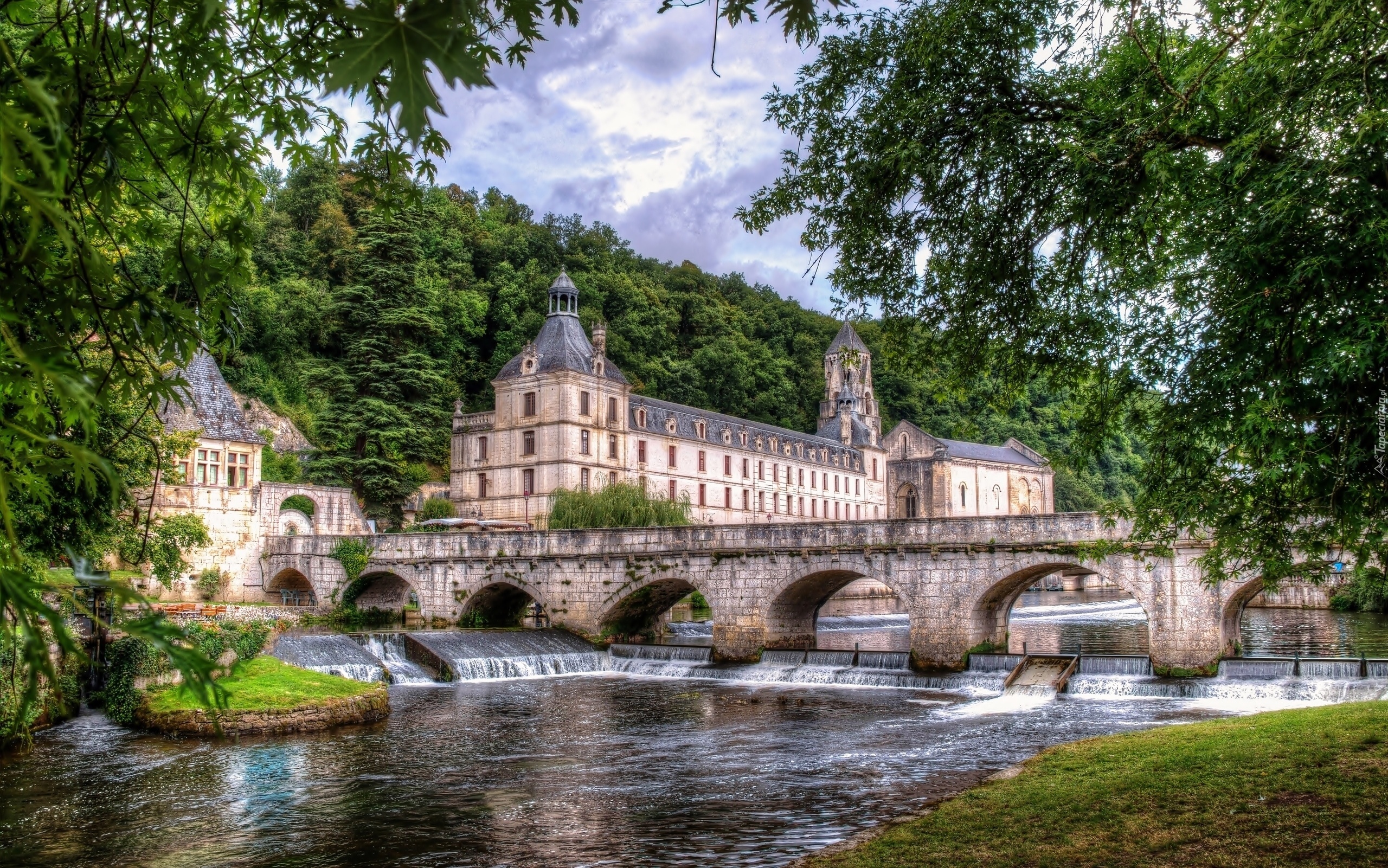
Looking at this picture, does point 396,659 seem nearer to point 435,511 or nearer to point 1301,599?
point 435,511

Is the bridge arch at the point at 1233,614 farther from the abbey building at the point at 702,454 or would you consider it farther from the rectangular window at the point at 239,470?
the rectangular window at the point at 239,470

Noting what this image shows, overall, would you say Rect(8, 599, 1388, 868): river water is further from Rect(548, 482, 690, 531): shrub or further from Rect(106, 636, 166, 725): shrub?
Rect(548, 482, 690, 531): shrub

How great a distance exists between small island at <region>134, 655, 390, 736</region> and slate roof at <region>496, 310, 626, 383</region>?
32580 mm

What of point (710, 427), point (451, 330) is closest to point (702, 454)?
point (710, 427)

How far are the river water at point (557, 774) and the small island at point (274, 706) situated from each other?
0.47m

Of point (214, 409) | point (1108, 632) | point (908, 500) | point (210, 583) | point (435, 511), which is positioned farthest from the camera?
point (908, 500)

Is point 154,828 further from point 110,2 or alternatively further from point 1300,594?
point 1300,594

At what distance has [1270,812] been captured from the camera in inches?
302

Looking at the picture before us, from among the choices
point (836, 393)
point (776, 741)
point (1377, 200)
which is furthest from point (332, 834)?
point (836, 393)

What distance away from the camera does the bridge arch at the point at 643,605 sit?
1224 inches

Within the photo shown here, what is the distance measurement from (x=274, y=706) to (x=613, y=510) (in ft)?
65.4

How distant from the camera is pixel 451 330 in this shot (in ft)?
199

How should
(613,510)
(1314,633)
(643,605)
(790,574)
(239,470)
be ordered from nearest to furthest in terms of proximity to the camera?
1. (790,574)
2. (1314,633)
3. (643,605)
4. (613,510)
5. (239,470)

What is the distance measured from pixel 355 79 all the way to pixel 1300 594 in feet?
162
